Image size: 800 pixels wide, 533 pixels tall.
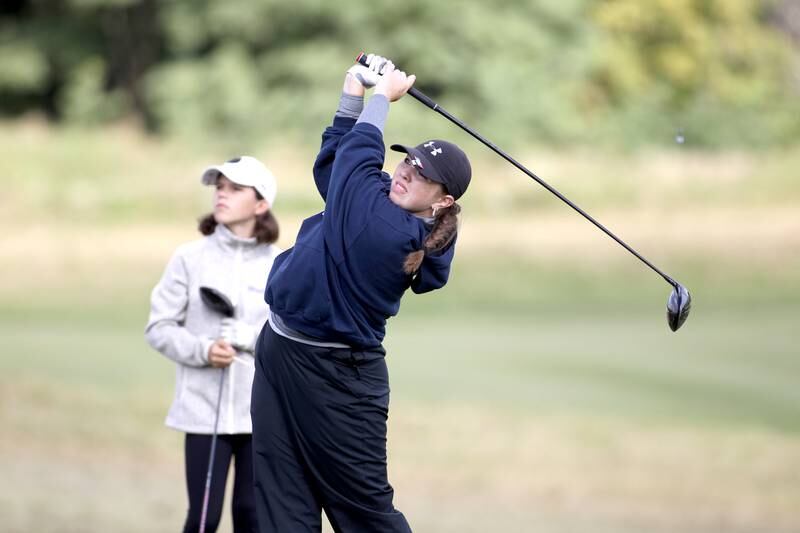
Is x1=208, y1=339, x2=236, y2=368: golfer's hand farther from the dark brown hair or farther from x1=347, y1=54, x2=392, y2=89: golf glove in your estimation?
x1=347, y1=54, x2=392, y2=89: golf glove

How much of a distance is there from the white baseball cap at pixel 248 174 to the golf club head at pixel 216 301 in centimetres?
38

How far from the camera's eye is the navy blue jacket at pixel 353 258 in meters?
3.38

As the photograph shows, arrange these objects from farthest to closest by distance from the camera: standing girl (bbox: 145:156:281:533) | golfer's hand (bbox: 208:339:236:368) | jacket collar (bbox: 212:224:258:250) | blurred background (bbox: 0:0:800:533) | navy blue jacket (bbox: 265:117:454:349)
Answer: blurred background (bbox: 0:0:800:533), jacket collar (bbox: 212:224:258:250), standing girl (bbox: 145:156:281:533), golfer's hand (bbox: 208:339:236:368), navy blue jacket (bbox: 265:117:454:349)

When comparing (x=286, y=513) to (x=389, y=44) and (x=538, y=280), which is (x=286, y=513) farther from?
(x=389, y=44)

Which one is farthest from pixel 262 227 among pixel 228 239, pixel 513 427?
pixel 513 427

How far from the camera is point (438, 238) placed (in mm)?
3434

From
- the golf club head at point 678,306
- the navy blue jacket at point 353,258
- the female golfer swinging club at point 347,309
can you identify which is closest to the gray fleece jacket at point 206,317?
the female golfer swinging club at point 347,309

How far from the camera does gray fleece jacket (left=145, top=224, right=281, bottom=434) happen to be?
4414 millimetres

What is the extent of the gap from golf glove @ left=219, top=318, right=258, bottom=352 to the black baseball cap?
1131 millimetres

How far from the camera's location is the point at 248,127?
76.6 ft

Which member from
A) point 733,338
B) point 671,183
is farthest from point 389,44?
point 733,338

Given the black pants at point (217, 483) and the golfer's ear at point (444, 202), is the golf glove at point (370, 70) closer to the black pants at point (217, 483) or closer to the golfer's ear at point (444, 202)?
the golfer's ear at point (444, 202)

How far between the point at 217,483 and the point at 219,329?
1.66ft

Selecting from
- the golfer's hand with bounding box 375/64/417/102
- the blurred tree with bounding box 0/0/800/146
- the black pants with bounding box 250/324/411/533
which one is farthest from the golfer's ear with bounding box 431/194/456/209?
the blurred tree with bounding box 0/0/800/146
